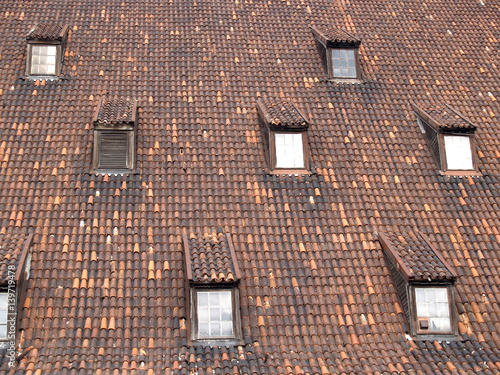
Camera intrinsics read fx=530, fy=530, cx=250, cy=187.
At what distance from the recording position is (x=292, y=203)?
45.1 feet

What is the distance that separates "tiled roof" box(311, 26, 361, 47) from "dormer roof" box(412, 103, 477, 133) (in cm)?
300

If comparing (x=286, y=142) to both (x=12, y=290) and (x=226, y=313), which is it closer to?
(x=226, y=313)

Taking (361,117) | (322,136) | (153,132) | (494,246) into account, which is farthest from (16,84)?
(494,246)

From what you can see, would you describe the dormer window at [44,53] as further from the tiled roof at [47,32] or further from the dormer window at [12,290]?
the dormer window at [12,290]

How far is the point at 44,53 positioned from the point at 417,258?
12329 mm

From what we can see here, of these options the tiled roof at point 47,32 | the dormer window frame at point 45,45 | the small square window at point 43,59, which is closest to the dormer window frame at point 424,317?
the dormer window frame at point 45,45

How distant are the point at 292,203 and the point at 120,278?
472cm

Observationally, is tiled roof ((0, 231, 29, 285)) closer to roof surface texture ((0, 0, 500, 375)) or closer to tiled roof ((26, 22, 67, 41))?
roof surface texture ((0, 0, 500, 375))

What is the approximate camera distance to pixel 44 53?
16.2 meters

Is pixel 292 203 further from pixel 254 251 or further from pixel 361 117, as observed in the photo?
pixel 361 117

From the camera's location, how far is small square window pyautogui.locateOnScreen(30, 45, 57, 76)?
1603cm

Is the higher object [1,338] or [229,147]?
[229,147]

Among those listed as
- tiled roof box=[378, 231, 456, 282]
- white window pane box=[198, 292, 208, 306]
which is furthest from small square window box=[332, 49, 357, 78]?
white window pane box=[198, 292, 208, 306]

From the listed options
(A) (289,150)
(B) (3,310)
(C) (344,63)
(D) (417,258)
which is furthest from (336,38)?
(B) (3,310)
